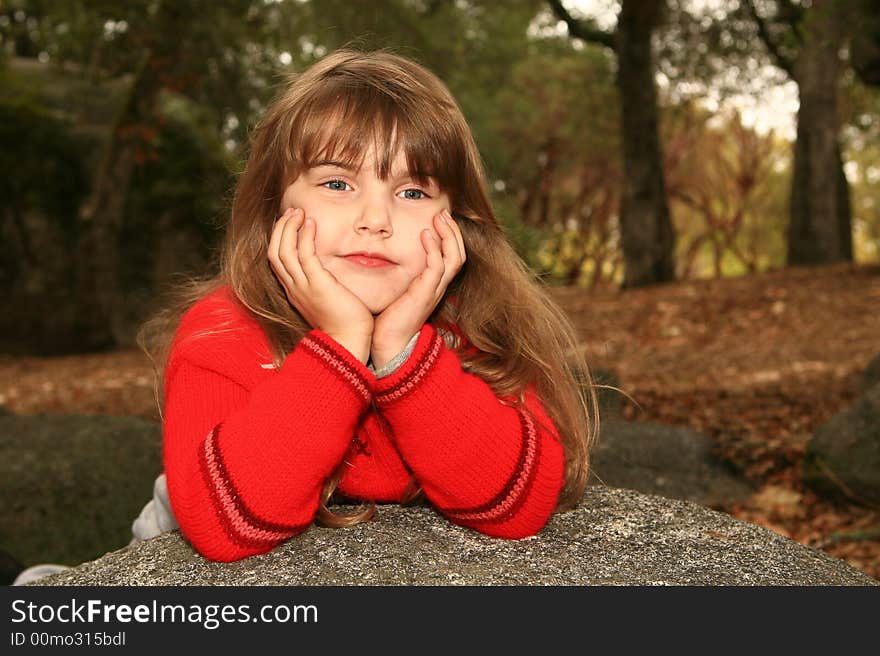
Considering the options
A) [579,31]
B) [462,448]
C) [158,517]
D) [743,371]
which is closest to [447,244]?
[462,448]

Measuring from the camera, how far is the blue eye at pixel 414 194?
2438 millimetres

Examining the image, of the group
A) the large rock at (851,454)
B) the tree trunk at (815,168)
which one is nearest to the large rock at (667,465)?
the large rock at (851,454)

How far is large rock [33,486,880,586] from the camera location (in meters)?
2.04

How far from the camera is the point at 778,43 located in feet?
51.6

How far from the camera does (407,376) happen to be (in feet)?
7.31

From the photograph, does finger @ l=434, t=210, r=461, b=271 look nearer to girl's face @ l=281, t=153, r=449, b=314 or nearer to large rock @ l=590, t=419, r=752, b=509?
girl's face @ l=281, t=153, r=449, b=314

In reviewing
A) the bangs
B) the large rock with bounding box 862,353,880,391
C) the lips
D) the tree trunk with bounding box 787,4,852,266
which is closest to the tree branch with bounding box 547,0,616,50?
the tree trunk with bounding box 787,4,852,266

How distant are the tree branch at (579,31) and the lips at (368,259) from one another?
13849 mm

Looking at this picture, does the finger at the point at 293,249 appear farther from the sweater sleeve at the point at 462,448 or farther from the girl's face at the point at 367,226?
the sweater sleeve at the point at 462,448

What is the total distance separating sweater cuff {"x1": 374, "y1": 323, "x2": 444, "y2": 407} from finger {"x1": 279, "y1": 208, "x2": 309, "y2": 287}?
326 mm

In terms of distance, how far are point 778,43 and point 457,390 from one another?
613 inches

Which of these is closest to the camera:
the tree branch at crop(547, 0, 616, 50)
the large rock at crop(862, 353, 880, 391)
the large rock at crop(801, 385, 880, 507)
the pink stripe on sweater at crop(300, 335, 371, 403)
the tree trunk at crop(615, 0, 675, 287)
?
the pink stripe on sweater at crop(300, 335, 371, 403)

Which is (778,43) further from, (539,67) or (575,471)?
(575,471)

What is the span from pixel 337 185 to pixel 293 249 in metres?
0.22
